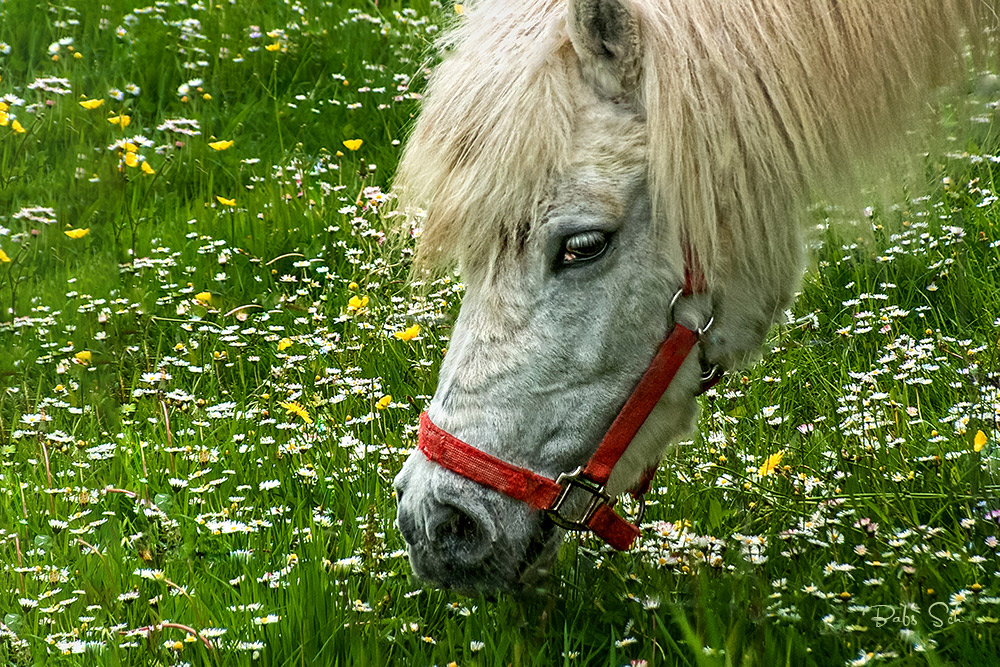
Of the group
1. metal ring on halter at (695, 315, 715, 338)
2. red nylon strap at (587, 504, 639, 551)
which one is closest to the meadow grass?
red nylon strap at (587, 504, 639, 551)

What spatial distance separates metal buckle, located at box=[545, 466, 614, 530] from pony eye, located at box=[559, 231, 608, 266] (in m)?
0.48

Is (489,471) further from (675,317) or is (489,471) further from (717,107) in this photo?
(717,107)

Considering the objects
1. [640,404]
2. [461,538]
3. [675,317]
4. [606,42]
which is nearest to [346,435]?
[461,538]

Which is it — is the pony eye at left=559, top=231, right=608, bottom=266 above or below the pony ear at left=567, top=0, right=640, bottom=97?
below

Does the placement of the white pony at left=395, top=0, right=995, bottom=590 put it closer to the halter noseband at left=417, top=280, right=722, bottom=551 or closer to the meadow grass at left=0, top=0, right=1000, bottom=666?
the halter noseband at left=417, top=280, right=722, bottom=551

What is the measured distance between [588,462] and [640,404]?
18 cm

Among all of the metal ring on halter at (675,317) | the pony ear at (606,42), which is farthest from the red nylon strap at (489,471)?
the pony ear at (606,42)

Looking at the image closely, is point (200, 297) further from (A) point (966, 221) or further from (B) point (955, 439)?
(A) point (966, 221)

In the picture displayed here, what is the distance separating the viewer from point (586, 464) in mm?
2523

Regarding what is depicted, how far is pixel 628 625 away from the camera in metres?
2.59

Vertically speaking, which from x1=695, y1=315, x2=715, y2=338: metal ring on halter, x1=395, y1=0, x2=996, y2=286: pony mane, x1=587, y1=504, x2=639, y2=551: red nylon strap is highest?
x1=395, y1=0, x2=996, y2=286: pony mane

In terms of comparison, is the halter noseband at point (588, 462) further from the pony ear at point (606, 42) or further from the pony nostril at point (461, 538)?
the pony ear at point (606, 42)

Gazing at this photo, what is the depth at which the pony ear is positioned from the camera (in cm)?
229

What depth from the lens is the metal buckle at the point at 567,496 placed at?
8.16ft
